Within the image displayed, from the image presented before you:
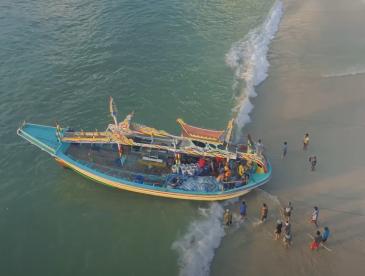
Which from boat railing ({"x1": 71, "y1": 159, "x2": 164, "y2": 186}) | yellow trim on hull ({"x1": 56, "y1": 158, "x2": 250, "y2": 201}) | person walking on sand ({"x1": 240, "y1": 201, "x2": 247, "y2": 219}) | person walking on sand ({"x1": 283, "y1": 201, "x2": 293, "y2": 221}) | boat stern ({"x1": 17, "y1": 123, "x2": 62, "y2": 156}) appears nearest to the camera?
person walking on sand ({"x1": 283, "y1": 201, "x2": 293, "y2": 221})

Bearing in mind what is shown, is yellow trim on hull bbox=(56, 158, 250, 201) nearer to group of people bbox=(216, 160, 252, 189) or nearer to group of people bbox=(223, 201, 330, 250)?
group of people bbox=(216, 160, 252, 189)

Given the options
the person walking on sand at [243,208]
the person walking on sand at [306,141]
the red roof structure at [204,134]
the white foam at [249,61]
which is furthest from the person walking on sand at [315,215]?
the white foam at [249,61]

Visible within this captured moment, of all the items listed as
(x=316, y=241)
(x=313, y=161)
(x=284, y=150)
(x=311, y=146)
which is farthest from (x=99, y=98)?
(x=316, y=241)

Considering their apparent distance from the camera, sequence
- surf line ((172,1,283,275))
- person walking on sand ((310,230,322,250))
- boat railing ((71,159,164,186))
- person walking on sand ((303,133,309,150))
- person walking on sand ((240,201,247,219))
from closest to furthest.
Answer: person walking on sand ((310,230,322,250)) → surf line ((172,1,283,275)) → person walking on sand ((240,201,247,219)) → boat railing ((71,159,164,186)) → person walking on sand ((303,133,309,150))

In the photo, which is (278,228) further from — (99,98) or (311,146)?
(99,98)

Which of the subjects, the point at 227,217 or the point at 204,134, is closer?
the point at 227,217

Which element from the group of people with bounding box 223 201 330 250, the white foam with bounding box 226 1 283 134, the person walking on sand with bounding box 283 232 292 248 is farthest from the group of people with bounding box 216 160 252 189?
the white foam with bounding box 226 1 283 134
